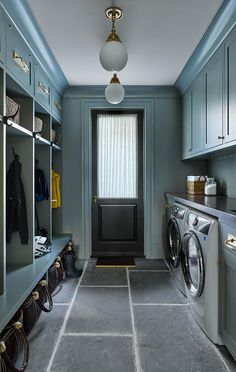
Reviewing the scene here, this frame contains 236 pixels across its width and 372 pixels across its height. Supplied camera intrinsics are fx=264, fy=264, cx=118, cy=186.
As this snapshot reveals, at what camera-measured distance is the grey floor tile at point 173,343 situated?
167 cm

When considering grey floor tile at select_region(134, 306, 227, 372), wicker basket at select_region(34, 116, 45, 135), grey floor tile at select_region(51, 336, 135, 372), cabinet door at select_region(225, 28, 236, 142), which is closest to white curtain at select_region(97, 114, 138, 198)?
wicker basket at select_region(34, 116, 45, 135)

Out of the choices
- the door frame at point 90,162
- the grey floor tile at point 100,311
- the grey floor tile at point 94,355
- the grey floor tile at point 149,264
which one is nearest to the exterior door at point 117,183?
the door frame at point 90,162

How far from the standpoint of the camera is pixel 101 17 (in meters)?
2.12

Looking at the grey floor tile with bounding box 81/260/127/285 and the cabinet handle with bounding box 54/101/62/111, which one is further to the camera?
the cabinet handle with bounding box 54/101/62/111

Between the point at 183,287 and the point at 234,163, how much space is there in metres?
1.41

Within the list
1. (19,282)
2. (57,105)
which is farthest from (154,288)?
(57,105)

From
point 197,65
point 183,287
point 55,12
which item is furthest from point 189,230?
point 55,12

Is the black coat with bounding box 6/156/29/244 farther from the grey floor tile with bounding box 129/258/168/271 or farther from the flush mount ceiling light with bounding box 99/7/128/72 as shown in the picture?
the grey floor tile with bounding box 129/258/168/271

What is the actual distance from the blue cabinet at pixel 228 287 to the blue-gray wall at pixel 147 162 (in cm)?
211

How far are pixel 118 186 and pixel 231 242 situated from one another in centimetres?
250

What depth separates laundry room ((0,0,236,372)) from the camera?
1822mm

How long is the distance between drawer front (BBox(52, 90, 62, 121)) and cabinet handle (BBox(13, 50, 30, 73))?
1.00 metres

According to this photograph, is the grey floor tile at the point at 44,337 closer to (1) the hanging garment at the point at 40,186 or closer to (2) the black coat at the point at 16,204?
(2) the black coat at the point at 16,204

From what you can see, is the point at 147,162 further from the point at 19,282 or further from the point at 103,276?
the point at 19,282
